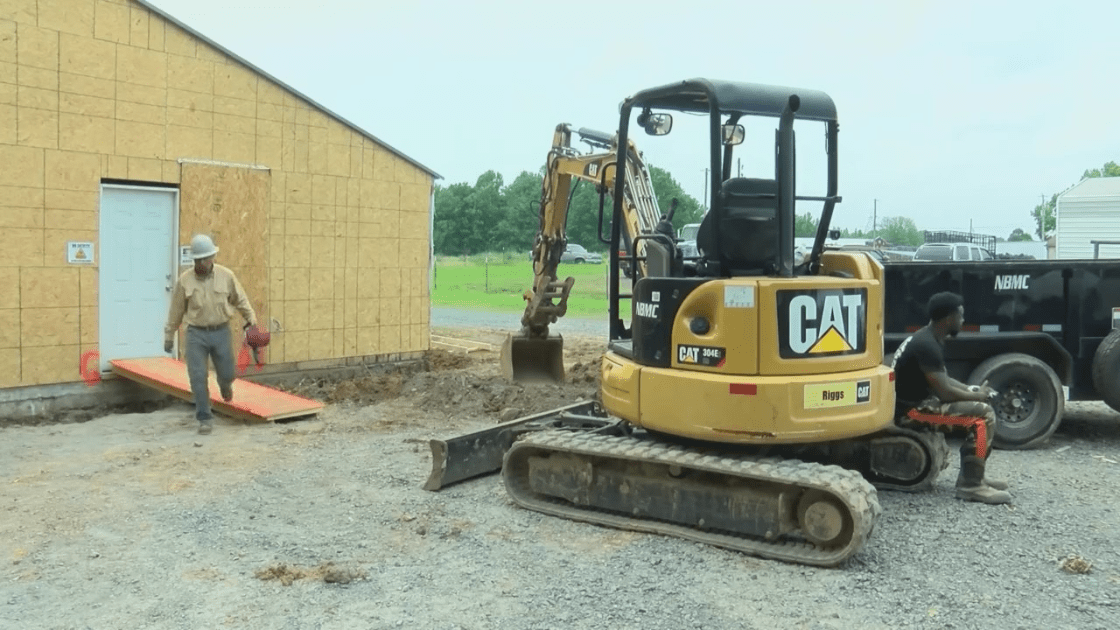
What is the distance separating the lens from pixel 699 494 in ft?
21.6

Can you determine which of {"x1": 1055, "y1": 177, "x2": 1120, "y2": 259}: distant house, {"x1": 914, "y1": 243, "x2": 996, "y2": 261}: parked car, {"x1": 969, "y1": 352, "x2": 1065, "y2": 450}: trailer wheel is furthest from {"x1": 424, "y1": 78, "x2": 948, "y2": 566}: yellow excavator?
{"x1": 1055, "y1": 177, "x2": 1120, "y2": 259}: distant house

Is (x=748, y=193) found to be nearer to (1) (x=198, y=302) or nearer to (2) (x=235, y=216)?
(1) (x=198, y=302)

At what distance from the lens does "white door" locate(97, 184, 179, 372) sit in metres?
Result: 11.5

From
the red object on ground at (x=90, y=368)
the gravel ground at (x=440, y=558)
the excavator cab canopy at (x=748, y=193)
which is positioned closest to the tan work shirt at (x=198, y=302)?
the gravel ground at (x=440, y=558)

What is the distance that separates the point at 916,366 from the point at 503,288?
29.2 metres

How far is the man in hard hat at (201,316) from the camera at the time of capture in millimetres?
10086

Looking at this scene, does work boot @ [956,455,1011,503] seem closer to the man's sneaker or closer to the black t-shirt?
the man's sneaker

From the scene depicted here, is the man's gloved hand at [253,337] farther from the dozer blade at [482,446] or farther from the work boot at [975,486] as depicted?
the work boot at [975,486]

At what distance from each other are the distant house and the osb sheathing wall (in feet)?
81.6

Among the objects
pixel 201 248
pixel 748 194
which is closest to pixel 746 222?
pixel 748 194

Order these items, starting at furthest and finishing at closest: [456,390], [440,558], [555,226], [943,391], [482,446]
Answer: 1. [555,226]
2. [456,390]
3. [482,446]
4. [943,391]
5. [440,558]

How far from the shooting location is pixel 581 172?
12039 mm

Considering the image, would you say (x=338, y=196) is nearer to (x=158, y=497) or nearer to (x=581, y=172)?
(x=581, y=172)

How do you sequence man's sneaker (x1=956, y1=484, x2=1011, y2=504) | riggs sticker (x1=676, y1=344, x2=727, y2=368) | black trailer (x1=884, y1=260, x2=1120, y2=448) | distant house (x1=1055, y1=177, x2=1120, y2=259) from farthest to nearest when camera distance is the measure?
distant house (x1=1055, y1=177, x2=1120, y2=259) < black trailer (x1=884, y1=260, x2=1120, y2=448) < man's sneaker (x1=956, y1=484, x2=1011, y2=504) < riggs sticker (x1=676, y1=344, x2=727, y2=368)
